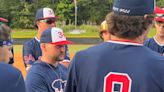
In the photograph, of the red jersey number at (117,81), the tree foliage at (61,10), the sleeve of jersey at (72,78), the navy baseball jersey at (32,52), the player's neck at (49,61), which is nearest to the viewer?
the red jersey number at (117,81)

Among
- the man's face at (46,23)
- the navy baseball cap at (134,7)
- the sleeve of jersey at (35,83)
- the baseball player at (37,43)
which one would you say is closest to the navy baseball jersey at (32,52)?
the baseball player at (37,43)

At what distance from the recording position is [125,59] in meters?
2.95

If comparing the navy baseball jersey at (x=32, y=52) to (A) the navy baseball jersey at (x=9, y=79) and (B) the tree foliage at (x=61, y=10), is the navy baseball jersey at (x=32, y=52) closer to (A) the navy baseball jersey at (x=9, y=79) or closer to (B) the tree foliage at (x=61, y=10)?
(A) the navy baseball jersey at (x=9, y=79)

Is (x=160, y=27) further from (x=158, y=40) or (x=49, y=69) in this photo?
(x=49, y=69)

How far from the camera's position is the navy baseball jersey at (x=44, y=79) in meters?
4.55

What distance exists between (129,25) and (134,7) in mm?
164

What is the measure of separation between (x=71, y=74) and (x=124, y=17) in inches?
23.6

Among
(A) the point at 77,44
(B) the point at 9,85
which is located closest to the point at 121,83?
(B) the point at 9,85

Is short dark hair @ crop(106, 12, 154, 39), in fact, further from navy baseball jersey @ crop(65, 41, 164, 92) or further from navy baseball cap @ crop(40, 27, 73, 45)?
navy baseball cap @ crop(40, 27, 73, 45)

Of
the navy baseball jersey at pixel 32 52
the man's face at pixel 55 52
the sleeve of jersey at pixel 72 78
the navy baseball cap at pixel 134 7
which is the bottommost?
the navy baseball jersey at pixel 32 52

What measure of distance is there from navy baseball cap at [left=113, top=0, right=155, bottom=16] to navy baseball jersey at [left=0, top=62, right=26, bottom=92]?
0.82 meters

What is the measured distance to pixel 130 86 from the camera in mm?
2889

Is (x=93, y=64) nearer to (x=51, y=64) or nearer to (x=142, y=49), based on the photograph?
(x=142, y=49)

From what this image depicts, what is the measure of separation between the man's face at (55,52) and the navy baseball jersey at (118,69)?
5.91 ft
